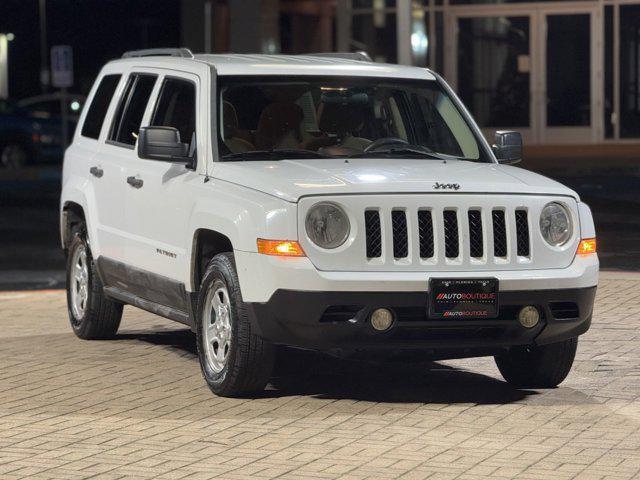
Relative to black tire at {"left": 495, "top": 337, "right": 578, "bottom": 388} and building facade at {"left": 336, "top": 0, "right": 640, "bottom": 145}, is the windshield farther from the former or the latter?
building facade at {"left": 336, "top": 0, "right": 640, "bottom": 145}

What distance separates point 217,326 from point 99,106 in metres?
2.93

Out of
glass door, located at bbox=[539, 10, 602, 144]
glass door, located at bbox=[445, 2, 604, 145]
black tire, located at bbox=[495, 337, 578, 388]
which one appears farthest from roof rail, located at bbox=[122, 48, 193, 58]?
glass door, located at bbox=[539, 10, 602, 144]

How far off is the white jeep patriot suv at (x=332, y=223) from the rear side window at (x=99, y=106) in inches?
23.2

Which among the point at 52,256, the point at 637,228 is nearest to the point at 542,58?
the point at 637,228

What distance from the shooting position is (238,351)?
8852mm

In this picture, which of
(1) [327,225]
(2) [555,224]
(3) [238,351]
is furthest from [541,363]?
(3) [238,351]

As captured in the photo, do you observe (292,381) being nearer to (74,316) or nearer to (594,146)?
(74,316)

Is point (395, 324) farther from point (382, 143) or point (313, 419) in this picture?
point (382, 143)

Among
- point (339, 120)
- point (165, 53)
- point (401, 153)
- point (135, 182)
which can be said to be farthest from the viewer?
point (165, 53)

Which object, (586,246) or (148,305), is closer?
(586,246)

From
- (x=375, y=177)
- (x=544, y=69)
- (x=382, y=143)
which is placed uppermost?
(x=544, y=69)

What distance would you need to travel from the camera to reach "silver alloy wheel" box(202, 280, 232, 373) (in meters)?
9.08

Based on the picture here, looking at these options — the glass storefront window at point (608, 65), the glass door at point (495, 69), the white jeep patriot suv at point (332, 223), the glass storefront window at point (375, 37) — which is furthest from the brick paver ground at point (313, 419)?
the glass storefront window at point (375, 37)

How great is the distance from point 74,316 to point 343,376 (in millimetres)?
2558
